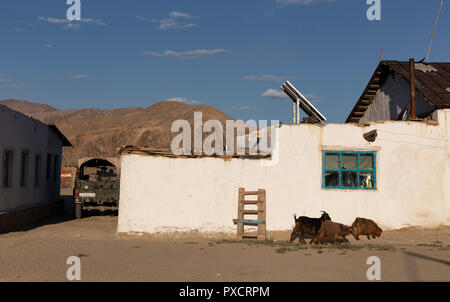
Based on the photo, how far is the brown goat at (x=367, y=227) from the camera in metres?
13.5

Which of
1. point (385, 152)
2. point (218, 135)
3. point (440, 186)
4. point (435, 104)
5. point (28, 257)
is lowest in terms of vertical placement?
point (28, 257)

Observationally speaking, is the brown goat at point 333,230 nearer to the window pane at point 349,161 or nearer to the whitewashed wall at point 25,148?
the window pane at point 349,161

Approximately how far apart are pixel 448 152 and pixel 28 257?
12.0 metres

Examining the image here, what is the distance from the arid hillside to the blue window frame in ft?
160

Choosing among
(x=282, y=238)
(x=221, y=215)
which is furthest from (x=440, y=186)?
(x=221, y=215)

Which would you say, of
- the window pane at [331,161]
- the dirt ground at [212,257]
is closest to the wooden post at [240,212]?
the dirt ground at [212,257]

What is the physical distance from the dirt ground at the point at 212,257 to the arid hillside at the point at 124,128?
160 feet

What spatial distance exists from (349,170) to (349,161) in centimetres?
28

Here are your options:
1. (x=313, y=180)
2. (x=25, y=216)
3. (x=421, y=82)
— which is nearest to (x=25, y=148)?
(x=25, y=216)

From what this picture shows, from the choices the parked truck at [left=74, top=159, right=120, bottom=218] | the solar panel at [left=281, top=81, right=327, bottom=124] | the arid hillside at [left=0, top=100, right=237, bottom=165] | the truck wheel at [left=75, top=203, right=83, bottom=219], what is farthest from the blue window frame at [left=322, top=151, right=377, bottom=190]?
the arid hillside at [left=0, top=100, right=237, bottom=165]

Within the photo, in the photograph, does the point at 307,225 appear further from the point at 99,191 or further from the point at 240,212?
the point at 99,191

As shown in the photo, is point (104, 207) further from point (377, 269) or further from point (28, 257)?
point (377, 269)

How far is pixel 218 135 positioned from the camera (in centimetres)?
6353

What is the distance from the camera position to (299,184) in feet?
45.9
